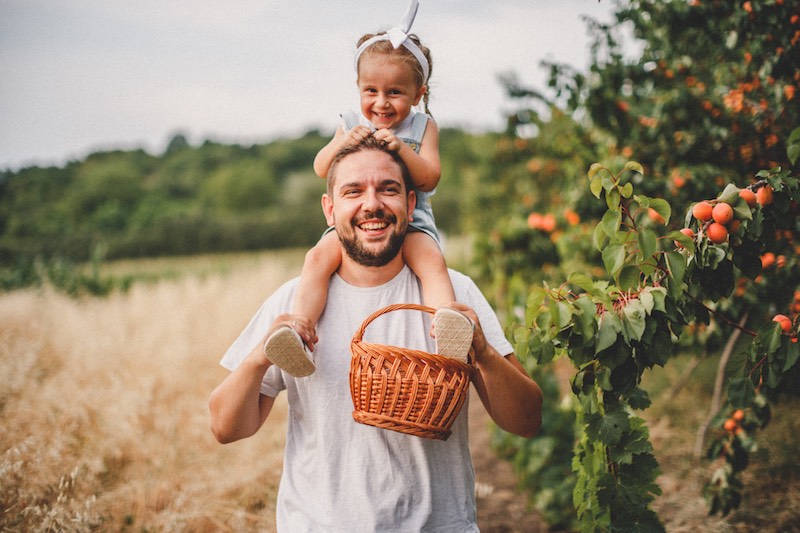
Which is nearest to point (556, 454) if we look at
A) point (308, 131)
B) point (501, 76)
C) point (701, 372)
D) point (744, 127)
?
point (744, 127)

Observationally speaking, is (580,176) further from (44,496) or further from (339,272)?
(44,496)

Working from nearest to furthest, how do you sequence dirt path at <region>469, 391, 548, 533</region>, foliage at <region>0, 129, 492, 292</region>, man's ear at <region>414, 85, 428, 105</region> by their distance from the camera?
man's ear at <region>414, 85, 428, 105</region> < dirt path at <region>469, 391, 548, 533</region> < foliage at <region>0, 129, 492, 292</region>

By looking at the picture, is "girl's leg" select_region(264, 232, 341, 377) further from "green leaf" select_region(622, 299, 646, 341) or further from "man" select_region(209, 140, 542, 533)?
"green leaf" select_region(622, 299, 646, 341)

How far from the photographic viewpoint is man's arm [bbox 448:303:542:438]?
5.56 feet

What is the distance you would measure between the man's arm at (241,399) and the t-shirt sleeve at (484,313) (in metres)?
0.70

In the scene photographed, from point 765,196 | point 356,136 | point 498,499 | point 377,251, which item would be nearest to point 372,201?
point 377,251

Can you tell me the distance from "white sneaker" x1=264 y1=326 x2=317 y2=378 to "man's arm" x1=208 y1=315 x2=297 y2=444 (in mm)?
106

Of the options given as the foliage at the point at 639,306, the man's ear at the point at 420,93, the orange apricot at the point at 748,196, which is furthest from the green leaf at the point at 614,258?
the man's ear at the point at 420,93

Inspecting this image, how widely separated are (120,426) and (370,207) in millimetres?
2936

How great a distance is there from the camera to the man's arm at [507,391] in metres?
1.70

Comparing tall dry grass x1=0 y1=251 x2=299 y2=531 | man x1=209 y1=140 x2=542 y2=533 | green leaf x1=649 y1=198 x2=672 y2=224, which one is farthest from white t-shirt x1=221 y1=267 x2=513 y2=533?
tall dry grass x1=0 y1=251 x2=299 y2=531

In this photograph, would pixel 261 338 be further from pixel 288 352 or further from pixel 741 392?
pixel 741 392

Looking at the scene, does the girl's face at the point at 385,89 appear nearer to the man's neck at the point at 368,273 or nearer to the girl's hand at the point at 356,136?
the girl's hand at the point at 356,136

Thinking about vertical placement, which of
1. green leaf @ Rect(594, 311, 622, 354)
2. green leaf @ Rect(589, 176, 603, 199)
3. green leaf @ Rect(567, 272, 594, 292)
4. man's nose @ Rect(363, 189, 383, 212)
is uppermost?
man's nose @ Rect(363, 189, 383, 212)
